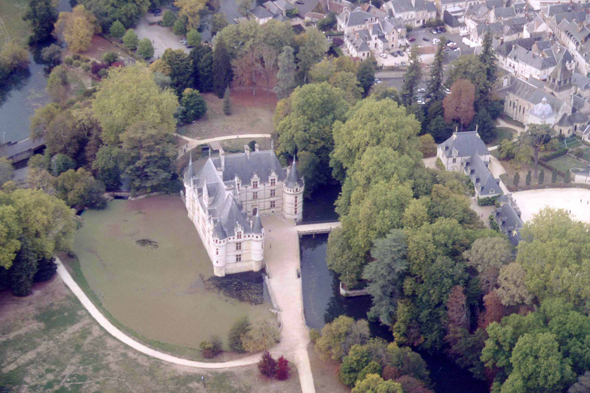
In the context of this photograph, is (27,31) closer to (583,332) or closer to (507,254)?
(507,254)

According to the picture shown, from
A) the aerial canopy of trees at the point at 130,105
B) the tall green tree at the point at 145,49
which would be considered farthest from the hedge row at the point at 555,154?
the tall green tree at the point at 145,49

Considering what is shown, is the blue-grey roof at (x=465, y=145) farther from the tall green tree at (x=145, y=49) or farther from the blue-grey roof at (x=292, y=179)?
the tall green tree at (x=145, y=49)

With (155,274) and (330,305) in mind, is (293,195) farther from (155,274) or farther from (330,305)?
(155,274)

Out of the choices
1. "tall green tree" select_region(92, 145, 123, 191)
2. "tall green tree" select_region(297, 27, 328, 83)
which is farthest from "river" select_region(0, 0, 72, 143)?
"tall green tree" select_region(297, 27, 328, 83)

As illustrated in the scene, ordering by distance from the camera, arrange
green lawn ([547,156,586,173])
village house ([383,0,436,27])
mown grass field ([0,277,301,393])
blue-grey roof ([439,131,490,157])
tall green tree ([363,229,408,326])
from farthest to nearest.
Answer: village house ([383,0,436,27])
green lawn ([547,156,586,173])
blue-grey roof ([439,131,490,157])
tall green tree ([363,229,408,326])
mown grass field ([0,277,301,393])

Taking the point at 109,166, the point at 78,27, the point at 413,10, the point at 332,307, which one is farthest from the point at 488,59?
the point at 78,27

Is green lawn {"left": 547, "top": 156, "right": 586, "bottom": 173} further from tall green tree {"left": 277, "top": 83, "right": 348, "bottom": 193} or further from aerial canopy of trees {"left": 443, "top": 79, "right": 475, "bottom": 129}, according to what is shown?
tall green tree {"left": 277, "top": 83, "right": 348, "bottom": 193}

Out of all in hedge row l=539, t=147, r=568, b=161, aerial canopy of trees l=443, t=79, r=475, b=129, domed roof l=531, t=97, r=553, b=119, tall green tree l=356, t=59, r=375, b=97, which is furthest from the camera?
tall green tree l=356, t=59, r=375, b=97
